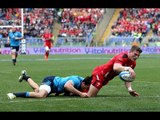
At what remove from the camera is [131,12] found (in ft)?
179

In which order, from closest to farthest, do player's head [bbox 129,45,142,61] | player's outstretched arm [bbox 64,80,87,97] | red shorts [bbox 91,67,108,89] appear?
player's head [bbox 129,45,142,61] → player's outstretched arm [bbox 64,80,87,97] → red shorts [bbox 91,67,108,89]

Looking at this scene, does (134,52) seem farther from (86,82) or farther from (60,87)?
(60,87)

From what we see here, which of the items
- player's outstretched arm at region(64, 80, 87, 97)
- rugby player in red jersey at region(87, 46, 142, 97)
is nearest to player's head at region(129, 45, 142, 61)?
rugby player in red jersey at region(87, 46, 142, 97)

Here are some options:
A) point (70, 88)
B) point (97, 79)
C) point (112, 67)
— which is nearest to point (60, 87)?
point (70, 88)

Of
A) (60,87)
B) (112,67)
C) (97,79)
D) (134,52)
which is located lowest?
(60,87)

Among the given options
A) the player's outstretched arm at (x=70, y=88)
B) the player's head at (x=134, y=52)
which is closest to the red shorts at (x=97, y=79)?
the player's outstretched arm at (x=70, y=88)

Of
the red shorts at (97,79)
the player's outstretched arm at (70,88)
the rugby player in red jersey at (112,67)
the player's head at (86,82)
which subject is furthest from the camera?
the player's head at (86,82)

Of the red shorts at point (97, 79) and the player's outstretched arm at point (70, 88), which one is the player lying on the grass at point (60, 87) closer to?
the player's outstretched arm at point (70, 88)

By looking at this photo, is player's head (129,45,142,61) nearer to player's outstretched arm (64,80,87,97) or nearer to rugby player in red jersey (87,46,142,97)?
rugby player in red jersey (87,46,142,97)

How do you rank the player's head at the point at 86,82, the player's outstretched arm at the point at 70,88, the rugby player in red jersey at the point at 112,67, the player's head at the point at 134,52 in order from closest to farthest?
the player's head at the point at 134,52
the rugby player in red jersey at the point at 112,67
the player's outstretched arm at the point at 70,88
the player's head at the point at 86,82

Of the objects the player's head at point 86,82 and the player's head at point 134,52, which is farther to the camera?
the player's head at point 86,82

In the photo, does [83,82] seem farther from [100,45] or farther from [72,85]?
[100,45]

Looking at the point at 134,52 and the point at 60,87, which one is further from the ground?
the point at 134,52

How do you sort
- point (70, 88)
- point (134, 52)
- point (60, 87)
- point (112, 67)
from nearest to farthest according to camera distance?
point (134, 52) → point (70, 88) → point (112, 67) → point (60, 87)
